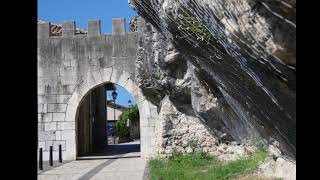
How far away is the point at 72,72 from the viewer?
51.7 feet

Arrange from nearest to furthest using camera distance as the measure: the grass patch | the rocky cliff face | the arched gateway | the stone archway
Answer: the rocky cliff face
the grass patch
the stone archway
the arched gateway

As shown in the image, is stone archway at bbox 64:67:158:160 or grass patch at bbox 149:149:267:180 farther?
stone archway at bbox 64:67:158:160

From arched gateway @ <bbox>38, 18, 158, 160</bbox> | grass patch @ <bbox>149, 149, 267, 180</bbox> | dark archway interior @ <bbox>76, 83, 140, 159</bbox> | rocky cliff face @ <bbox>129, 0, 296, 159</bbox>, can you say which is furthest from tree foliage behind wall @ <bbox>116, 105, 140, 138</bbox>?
rocky cliff face @ <bbox>129, 0, 296, 159</bbox>

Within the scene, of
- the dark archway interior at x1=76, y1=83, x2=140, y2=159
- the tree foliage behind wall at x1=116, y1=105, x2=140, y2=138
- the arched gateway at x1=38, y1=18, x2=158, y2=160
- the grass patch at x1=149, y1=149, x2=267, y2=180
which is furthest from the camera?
the tree foliage behind wall at x1=116, y1=105, x2=140, y2=138

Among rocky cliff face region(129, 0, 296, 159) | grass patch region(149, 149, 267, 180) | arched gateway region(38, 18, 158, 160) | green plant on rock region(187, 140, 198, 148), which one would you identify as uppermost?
arched gateway region(38, 18, 158, 160)

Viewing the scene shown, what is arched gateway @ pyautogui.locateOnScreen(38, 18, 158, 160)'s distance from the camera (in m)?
15.6

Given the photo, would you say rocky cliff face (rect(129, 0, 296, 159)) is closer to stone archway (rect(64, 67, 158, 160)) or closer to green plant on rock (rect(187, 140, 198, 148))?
green plant on rock (rect(187, 140, 198, 148))

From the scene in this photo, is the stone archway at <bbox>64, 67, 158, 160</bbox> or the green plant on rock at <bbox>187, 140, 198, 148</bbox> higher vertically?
the stone archway at <bbox>64, 67, 158, 160</bbox>

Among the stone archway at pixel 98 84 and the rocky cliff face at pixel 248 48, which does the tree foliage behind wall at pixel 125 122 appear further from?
the rocky cliff face at pixel 248 48

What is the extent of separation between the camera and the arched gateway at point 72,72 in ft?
51.2

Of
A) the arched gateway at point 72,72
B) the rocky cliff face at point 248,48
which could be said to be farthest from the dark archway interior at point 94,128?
the rocky cliff face at point 248,48

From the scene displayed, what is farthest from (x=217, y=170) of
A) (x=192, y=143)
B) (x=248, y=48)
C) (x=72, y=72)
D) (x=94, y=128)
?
(x=94, y=128)
